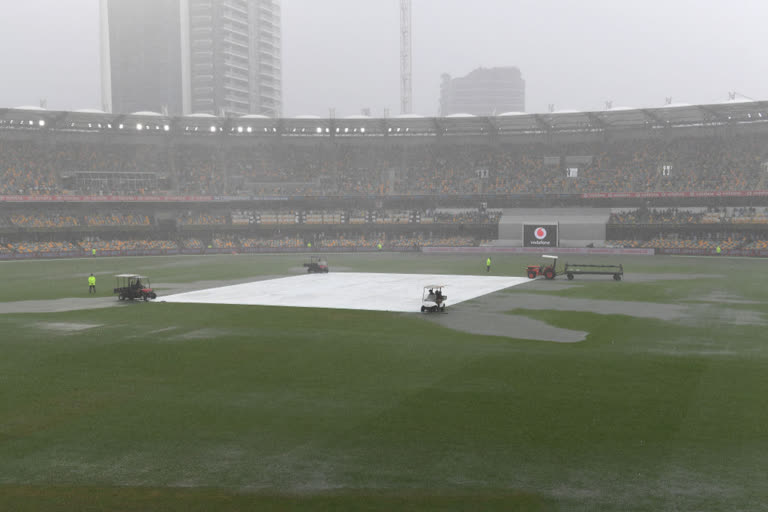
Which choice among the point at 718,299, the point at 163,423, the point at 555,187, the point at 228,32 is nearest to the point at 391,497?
the point at 163,423

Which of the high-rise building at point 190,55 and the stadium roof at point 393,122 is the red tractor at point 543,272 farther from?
the high-rise building at point 190,55

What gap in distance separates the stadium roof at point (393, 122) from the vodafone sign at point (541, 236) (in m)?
17.0

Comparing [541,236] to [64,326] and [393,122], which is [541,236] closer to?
[393,122]

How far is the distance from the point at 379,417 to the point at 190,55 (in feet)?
622

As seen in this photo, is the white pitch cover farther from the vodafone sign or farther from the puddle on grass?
the vodafone sign

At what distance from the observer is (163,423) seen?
42.7 ft

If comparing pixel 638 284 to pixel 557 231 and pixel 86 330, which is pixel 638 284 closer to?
pixel 86 330

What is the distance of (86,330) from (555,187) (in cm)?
7487

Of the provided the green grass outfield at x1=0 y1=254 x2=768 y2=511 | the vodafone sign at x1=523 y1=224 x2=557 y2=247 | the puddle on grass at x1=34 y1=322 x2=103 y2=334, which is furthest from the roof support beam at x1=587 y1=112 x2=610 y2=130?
the puddle on grass at x1=34 y1=322 x2=103 y2=334

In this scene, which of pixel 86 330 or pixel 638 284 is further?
pixel 638 284

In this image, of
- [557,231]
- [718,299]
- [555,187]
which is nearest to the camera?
[718,299]

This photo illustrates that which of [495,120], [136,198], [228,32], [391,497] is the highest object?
[228,32]

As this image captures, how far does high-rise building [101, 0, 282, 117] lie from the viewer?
581ft

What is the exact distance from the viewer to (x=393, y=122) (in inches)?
3561
